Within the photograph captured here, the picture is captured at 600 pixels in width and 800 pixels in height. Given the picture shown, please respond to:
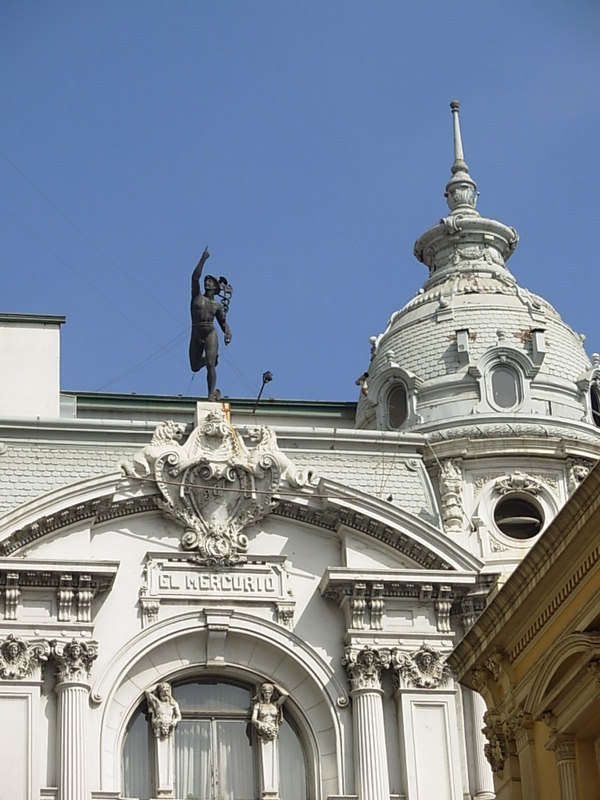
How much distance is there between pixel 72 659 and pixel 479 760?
30.5 feet

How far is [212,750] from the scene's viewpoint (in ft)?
147

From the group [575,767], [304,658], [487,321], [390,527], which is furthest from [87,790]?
[487,321]

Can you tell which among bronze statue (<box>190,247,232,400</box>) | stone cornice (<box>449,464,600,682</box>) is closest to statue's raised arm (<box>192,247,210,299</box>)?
bronze statue (<box>190,247,232,400</box>)

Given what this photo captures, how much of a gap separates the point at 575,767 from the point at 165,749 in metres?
12.8

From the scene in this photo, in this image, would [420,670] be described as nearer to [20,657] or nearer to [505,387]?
[20,657]

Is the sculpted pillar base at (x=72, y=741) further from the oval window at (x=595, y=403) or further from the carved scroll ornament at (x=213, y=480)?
the oval window at (x=595, y=403)

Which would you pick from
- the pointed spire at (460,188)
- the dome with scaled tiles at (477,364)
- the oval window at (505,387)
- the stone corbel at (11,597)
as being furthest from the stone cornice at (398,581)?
the pointed spire at (460,188)

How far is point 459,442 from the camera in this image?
1955 inches

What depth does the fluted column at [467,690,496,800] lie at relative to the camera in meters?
44.2

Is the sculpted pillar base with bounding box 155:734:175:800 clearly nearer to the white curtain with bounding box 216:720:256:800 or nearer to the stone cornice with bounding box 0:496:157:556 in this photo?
the white curtain with bounding box 216:720:256:800

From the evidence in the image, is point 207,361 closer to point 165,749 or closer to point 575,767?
point 165,749

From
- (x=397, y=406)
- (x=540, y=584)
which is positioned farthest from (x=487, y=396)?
(x=540, y=584)

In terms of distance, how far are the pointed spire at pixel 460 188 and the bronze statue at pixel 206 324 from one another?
11.7 m

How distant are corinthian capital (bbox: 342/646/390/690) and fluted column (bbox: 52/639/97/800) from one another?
573 centimetres
